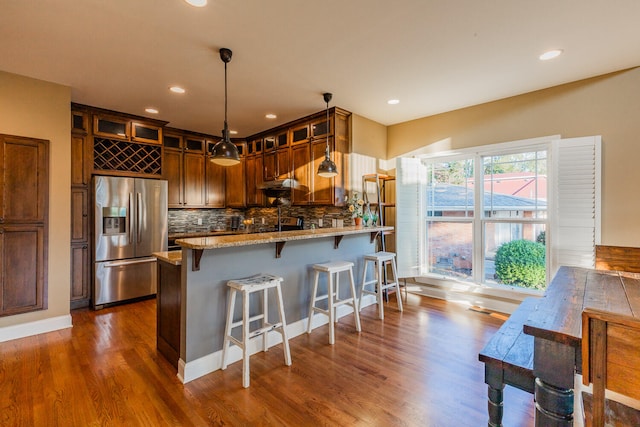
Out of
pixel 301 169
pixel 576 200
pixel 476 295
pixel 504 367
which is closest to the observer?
pixel 504 367

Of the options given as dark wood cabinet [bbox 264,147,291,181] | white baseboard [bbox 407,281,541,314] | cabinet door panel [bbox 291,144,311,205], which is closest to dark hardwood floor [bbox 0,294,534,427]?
white baseboard [bbox 407,281,541,314]

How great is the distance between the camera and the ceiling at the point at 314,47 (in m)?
2.06

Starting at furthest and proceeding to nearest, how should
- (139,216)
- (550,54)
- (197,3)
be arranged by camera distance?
(139,216) < (550,54) < (197,3)

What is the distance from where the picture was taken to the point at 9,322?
297 cm

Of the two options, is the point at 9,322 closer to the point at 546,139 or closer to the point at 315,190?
the point at 315,190

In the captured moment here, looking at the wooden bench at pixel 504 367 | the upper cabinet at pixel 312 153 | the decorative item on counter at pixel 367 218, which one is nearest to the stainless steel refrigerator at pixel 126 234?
the upper cabinet at pixel 312 153

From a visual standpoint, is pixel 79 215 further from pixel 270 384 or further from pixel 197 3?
pixel 270 384

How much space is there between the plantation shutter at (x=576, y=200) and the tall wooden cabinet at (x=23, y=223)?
5.64 m

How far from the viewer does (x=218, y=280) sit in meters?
2.43

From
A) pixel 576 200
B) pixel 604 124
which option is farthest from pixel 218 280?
pixel 604 124

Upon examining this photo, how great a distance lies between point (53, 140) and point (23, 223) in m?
0.93

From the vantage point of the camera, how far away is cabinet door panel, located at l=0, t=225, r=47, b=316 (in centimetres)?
294

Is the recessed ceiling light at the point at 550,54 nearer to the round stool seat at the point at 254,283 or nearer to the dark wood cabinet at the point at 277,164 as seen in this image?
the round stool seat at the point at 254,283

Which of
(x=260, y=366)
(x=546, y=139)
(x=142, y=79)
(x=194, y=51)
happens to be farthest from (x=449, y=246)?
(x=142, y=79)
